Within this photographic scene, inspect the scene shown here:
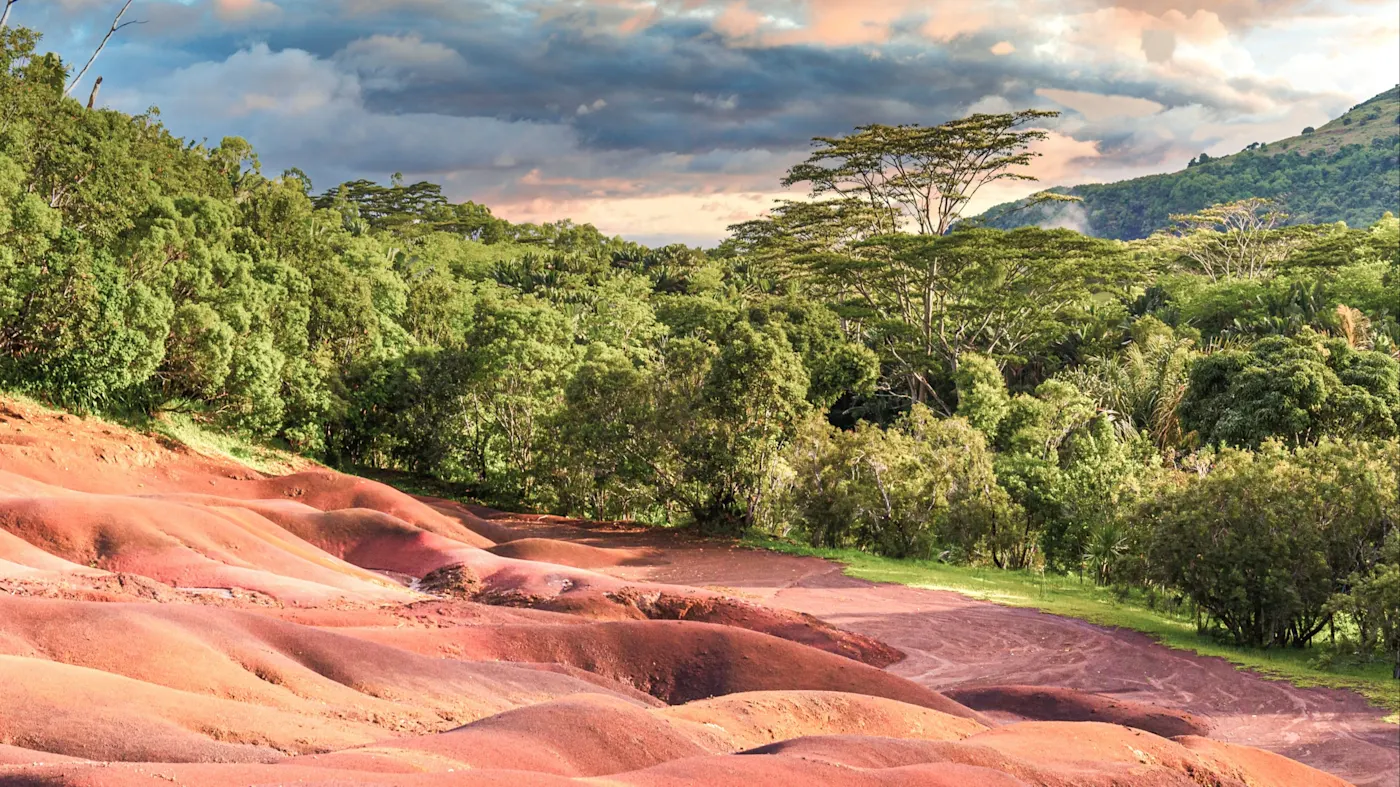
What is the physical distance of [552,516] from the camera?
95.4 ft

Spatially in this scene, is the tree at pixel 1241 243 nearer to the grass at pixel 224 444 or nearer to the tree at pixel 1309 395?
the tree at pixel 1309 395

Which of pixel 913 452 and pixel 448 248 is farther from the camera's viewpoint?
pixel 448 248

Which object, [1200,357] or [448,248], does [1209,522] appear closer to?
[1200,357]

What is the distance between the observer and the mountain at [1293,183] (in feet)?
375

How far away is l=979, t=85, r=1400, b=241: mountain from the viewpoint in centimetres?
11431

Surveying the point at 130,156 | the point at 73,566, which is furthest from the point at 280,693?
the point at 130,156

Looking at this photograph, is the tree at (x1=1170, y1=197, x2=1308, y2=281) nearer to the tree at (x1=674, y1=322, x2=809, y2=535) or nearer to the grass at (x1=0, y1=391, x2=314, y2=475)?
the tree at (x1=674, y1=322, x2=809, y2=535)

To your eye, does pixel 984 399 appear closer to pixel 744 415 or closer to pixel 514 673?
pixel 744 415

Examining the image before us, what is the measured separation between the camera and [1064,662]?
15625 millimetres

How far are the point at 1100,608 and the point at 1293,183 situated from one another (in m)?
118

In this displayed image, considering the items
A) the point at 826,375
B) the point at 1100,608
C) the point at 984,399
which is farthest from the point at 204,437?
the point at 1100,608

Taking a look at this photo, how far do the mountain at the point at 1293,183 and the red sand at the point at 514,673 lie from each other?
90694mm

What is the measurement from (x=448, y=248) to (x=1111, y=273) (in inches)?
1423

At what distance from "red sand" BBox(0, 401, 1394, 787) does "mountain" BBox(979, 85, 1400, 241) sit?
90694 millimetres
